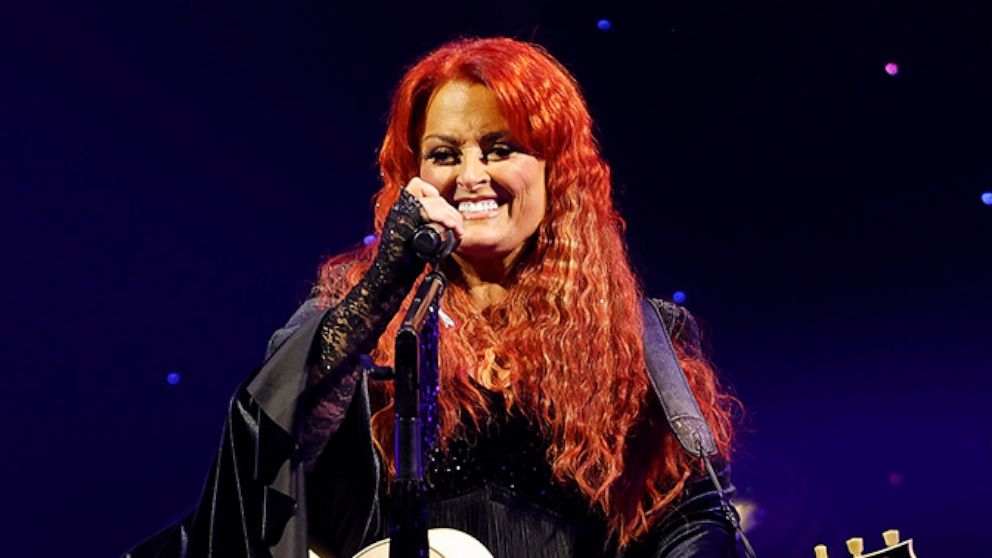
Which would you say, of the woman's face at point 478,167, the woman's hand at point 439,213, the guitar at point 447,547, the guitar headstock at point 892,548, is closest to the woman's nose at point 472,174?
the woman's face at point 478,167

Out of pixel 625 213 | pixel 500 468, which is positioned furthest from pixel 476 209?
pixel 625 213

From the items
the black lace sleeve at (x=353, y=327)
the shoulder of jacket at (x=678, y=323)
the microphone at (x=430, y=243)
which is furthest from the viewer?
the shoulder of jacket at (x=678, y=323)

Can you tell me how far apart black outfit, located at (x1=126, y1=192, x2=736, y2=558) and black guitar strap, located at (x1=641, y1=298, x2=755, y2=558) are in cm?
7

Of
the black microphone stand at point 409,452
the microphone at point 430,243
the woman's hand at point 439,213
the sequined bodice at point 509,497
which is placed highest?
the woman's hand at point 439,213

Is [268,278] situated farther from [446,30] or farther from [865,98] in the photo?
[865,98]

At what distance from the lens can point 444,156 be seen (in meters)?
1.93

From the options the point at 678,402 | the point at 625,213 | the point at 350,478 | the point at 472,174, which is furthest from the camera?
the point at 625,213

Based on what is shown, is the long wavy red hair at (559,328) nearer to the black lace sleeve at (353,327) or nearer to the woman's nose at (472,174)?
the woman's nose at (472,174)

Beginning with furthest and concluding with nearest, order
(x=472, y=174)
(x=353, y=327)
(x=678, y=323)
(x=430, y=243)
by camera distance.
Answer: (x=678, y=323), (x=472, y=174), (x=353, y=327), (x=430, y=243)

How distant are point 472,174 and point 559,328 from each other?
1.04 feet

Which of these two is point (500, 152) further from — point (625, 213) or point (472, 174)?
point (625, 213)

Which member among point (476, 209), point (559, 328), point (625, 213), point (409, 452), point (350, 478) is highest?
point (625, 213)

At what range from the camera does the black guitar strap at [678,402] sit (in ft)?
5.54

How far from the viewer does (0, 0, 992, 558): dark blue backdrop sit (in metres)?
2.63
